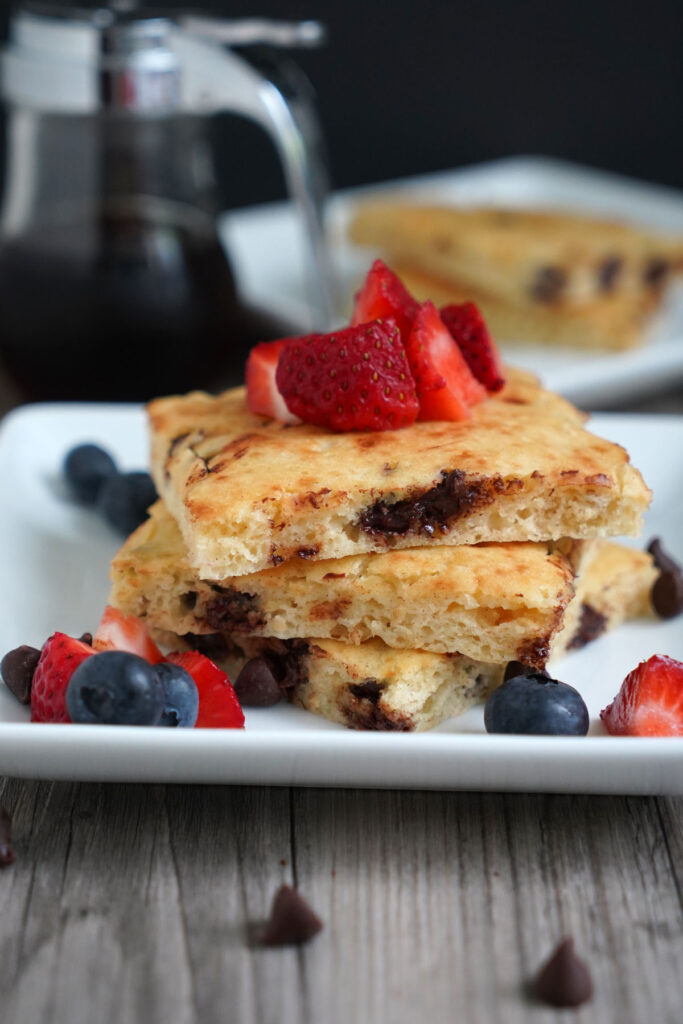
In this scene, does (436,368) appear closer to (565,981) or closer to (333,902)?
(333,902)

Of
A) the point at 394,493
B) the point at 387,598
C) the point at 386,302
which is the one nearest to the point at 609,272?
the point at 386,302

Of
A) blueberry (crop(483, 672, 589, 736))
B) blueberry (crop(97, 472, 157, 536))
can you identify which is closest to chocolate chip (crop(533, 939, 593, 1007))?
blueberry (crop(483, 672, 589, 736))

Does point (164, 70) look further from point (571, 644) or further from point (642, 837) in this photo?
point (642, 837)

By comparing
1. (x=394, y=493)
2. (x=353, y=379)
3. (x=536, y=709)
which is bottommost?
(x=536, y=709)

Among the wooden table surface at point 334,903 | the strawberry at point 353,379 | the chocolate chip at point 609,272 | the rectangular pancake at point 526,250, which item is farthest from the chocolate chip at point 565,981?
the chocolate chip at point 609,272

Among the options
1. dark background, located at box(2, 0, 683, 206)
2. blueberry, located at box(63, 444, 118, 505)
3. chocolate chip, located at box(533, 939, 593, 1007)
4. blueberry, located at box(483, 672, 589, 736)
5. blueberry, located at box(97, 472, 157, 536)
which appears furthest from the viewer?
dark background, located at box(2, 0, 683, 206)

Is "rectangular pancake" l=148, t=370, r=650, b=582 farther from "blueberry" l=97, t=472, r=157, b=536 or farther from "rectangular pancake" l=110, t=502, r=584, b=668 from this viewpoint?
"blueberry" l=97, t=472, r=157, b=536
